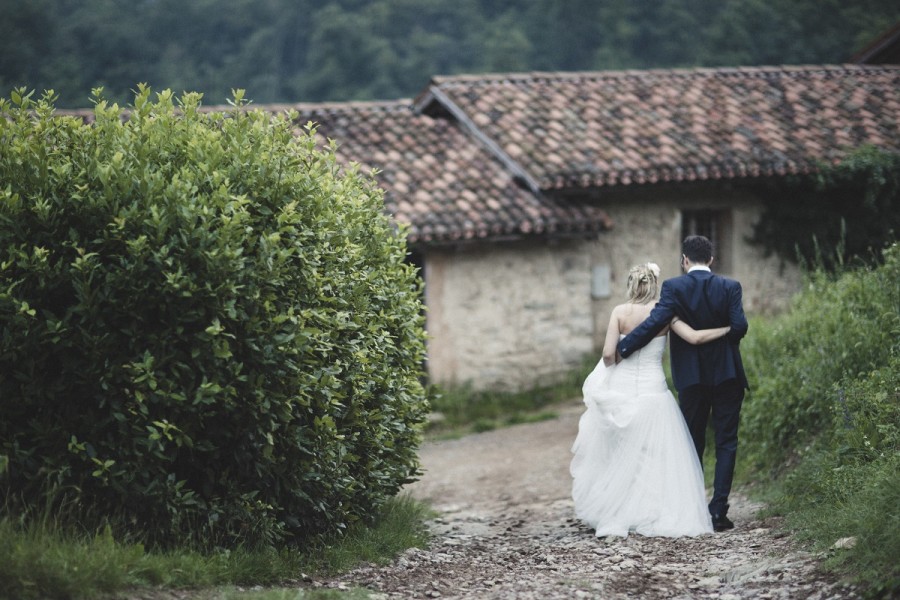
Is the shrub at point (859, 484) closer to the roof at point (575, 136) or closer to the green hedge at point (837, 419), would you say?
the green hedge at point (837, 419)

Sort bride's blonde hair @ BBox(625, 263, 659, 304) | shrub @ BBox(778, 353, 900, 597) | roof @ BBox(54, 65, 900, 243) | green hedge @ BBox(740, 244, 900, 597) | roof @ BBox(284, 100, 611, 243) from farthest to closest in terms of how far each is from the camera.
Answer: roof @ BBox(54, 65, 900, 243) → roof @ BBox(284, 100, 611, 243) → bride's blonde hair @ BBox(625, 263, 659, 304) → green hedge @ BBox(740, 244, 900, 597) → shrub @ BBox(778, 353, 900, 597)

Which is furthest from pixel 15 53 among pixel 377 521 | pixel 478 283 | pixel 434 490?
pixel 377 521

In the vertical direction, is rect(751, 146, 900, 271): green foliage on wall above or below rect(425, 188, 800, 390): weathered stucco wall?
above

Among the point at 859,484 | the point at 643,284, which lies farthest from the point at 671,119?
the point at 859,484

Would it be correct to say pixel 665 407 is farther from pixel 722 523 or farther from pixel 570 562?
pixel 570 562

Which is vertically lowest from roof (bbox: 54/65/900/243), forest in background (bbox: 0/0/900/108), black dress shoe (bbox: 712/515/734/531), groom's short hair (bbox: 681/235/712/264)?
black dress shoe (bbox: 712/515/734/531)

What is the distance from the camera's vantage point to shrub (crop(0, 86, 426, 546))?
4988 millimetres

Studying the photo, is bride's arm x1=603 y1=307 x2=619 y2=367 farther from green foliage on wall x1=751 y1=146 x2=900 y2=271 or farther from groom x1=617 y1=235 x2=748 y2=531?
green foliage on wall x1=751 y1=146 x2=900 y2=271

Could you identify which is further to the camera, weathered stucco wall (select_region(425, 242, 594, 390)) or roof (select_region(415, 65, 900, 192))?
roof (select_region(415, 65, 900, 192))

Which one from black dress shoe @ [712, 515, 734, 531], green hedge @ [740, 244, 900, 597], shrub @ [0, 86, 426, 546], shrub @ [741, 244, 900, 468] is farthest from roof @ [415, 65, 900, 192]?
shrub @ [0, 86, 426, 546]

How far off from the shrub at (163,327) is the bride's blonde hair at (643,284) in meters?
2.22

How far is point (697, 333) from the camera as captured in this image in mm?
6523

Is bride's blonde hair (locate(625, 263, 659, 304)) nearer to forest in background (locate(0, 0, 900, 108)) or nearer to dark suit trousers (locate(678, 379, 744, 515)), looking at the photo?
dark suit trousers (locate(678, 379, 744, 515))

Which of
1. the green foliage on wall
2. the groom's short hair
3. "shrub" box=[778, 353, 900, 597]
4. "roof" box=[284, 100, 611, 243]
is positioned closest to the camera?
"shrub" box=[778, 353, 900, 597]
